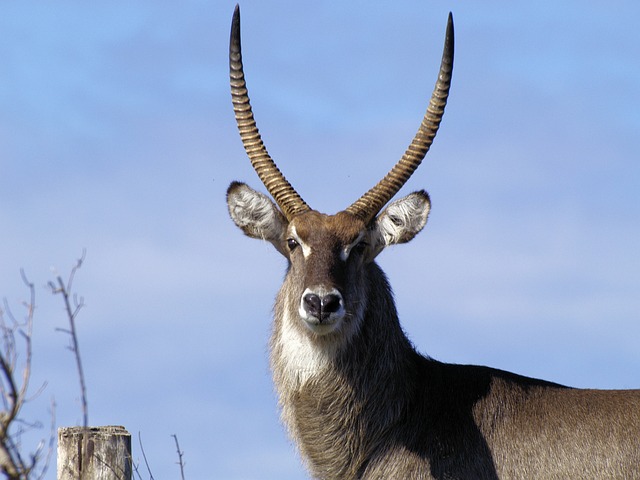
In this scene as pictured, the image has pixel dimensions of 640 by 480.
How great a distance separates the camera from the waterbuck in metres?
7.12

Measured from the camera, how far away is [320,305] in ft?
22.6

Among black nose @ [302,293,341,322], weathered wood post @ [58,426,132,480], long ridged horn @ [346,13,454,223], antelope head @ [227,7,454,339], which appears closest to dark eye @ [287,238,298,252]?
antelope head @ [227,7,454,339]

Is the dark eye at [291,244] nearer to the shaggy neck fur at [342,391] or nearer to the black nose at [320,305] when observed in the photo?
the shaggy neck fur at [342,391]

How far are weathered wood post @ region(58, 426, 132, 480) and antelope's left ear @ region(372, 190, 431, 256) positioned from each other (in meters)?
2.35

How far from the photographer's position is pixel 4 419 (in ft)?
14.2

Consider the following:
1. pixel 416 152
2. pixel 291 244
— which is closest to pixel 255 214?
pixel 291 244

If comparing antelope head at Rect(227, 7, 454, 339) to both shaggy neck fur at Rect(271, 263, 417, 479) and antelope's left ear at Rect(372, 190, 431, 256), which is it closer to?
antelope's left ear at Rect(372, 190, 431, 256)

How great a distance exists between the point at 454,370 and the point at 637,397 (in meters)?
1.30

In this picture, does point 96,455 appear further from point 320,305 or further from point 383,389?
point 383,389

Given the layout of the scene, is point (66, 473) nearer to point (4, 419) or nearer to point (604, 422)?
point (4, 419)

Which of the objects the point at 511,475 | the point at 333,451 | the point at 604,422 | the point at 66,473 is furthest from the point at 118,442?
the point at 604,422

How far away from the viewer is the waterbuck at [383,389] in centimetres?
712

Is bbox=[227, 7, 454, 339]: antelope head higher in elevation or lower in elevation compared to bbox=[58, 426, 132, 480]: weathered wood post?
higher

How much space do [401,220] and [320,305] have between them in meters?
1.35
